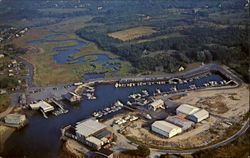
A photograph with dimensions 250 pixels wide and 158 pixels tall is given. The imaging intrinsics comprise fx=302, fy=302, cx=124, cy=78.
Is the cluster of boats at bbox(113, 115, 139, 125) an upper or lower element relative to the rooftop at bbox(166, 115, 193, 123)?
lower

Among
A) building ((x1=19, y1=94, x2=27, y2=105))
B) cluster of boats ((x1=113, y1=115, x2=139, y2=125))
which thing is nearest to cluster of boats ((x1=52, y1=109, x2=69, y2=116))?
building ((x1=19, y1=94, x2=27, y2=105))

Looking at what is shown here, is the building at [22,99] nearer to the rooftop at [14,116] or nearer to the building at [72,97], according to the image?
the rooftop at [14,116]

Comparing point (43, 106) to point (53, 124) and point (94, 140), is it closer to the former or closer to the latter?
point (53, 124)

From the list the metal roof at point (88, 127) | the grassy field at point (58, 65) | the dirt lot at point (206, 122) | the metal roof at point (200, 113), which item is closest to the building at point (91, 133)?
the metal roof at point (88, 127)

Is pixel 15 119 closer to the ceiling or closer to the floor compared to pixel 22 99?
closer to the floor

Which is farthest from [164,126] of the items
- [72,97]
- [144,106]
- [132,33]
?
[132,33]

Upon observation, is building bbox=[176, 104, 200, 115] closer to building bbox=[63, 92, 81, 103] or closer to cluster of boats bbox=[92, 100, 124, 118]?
cluster of boats bbox=[92, 100, 124, 118]
